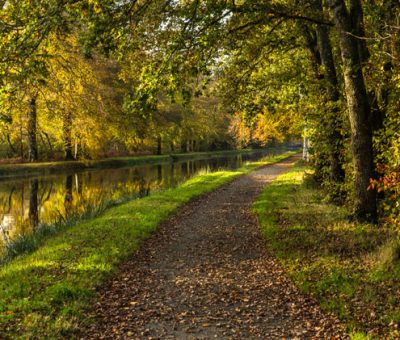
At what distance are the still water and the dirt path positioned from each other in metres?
6.57

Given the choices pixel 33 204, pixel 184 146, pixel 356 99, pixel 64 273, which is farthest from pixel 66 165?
pixel 184 146

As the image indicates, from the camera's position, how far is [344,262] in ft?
28.0

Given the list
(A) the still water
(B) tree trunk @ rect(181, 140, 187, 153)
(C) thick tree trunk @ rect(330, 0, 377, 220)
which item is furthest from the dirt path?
(B) tree trunk @ rect(181, 140, 187, 153)

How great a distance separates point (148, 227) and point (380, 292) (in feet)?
24.9

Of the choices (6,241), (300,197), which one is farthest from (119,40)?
(300,197)

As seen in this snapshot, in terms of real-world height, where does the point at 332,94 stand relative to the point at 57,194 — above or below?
above

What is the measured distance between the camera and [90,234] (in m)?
11.7

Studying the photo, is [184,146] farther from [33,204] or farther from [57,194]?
[33,204]

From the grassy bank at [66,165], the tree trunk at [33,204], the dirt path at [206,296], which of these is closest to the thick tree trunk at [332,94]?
the dirt path at [206,296]

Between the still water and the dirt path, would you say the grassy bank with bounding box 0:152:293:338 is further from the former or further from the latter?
the still water

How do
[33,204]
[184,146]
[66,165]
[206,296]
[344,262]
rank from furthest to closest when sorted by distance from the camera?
[184,146] < [66,165] < [33,204] < [344,262] < [206,296]

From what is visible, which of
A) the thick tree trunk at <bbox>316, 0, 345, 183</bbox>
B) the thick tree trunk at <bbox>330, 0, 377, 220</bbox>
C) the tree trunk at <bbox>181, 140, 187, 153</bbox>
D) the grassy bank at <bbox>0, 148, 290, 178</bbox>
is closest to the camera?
the thick tree trunk at <bbox>330, 0, 377, 220</bbox>

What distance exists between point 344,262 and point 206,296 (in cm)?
329

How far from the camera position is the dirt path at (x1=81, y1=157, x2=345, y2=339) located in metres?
6.17
